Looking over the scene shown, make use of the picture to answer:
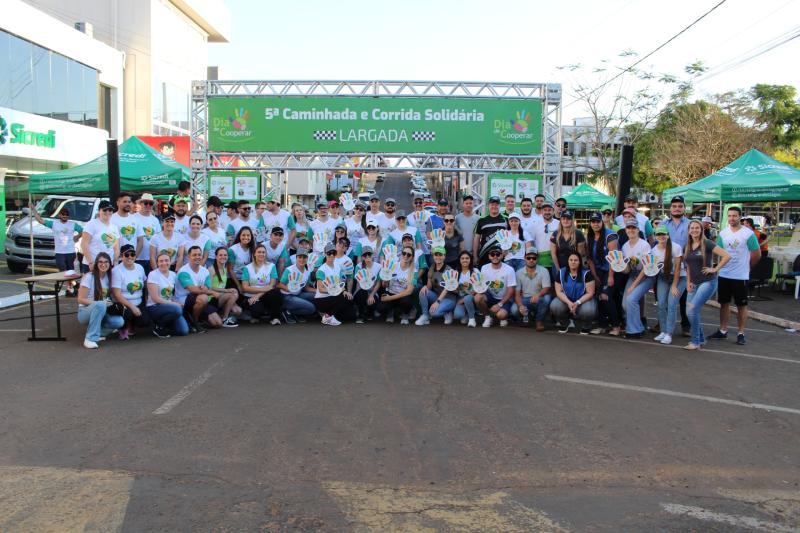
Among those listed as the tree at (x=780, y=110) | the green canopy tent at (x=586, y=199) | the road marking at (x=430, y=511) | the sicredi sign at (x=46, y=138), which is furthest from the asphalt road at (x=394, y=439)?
the tree at (x=780, y=110)

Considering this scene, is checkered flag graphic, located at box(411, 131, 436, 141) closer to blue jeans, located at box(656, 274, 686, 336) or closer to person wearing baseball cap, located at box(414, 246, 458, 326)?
person wearing baseball cap, located at box(414, 246, 458, 326)

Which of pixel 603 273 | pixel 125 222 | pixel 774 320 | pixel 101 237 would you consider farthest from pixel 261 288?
pixel 774 320

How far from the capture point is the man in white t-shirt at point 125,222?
10.0 metres

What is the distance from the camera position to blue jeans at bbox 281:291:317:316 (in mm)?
10375

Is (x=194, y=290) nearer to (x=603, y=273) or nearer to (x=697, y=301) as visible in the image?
(x=603, y=273)

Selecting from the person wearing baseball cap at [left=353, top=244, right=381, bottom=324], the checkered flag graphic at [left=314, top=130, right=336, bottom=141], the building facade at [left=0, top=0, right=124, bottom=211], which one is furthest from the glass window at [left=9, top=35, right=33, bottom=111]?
the person wearing baseball cap at [left=353, top=244, right=381, bottom=324]

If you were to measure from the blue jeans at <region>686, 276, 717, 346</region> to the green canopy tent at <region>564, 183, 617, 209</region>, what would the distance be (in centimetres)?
2060

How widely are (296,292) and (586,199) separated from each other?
22.0 m

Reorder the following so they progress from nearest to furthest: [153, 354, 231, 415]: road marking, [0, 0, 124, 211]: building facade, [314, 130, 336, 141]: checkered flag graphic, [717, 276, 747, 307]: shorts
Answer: [153, 354, 231, 415]: road marking
[717, 276, 747, 307]: shorts
[314, 130, 336, 141]: checkered flag graphic
[0, 0, 124, 211]: building facade

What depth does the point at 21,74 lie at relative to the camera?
24.0 m

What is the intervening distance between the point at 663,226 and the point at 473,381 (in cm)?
401

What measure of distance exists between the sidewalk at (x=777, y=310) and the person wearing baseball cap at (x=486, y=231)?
4857mm

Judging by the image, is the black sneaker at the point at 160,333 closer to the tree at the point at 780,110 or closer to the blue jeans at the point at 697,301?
the blue jeans at the point at 697,301

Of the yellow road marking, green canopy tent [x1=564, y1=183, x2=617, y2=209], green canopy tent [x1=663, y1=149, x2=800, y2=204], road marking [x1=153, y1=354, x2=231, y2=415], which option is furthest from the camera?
green canopy tent [x1=564, y1=183, x2=617, y2=209]
